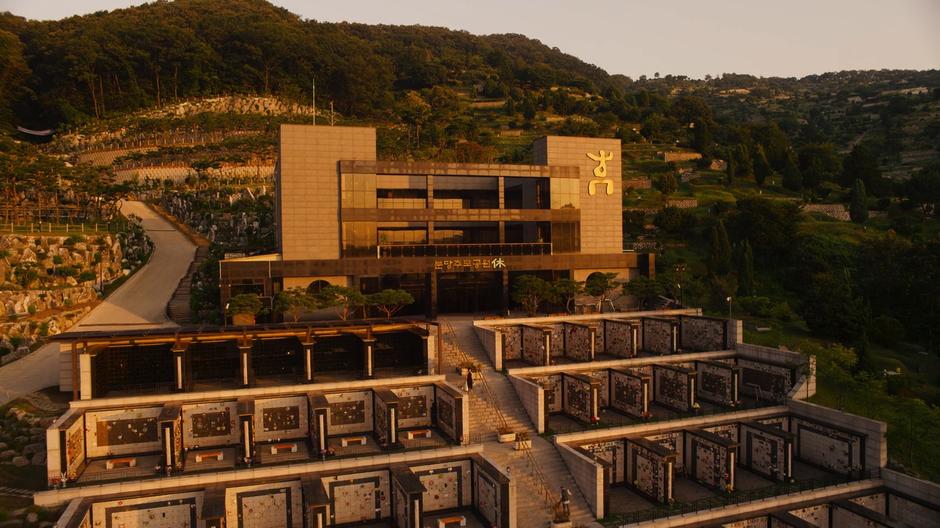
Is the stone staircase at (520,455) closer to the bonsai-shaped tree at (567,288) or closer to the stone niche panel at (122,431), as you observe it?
the bonsai-shaped tree at (567,288)

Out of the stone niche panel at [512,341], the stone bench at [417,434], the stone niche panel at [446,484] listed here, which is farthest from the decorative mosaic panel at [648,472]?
the stone niche panel at [512,341]

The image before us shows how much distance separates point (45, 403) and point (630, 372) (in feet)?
130

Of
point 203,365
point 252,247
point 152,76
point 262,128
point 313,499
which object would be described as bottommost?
point 313,499

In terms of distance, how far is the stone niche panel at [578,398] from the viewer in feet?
130

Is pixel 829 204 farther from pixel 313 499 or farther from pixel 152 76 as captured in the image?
pixel 152 76

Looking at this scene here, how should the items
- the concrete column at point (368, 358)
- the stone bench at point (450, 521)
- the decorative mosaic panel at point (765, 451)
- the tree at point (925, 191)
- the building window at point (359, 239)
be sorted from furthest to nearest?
the tree at point (925, 191)
the building window at point (359, 239)
the concrete column at point (368, 358)
the decorative mosaic panel at point (765, 451)
the stone bench at point (450, 521)

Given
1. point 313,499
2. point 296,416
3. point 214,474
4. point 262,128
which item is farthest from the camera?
point 262,128

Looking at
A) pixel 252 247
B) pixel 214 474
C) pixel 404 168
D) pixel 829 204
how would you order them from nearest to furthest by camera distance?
pixel 214 474 < pixel 404 168 < pixel 252 247 < pixel 829 204

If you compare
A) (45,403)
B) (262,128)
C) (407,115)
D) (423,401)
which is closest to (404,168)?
(423,401)

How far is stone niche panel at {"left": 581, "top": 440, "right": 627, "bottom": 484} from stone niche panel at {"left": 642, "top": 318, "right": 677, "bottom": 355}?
1730cm

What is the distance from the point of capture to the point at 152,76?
537 ft

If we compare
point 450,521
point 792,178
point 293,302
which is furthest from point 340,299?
point 792,178

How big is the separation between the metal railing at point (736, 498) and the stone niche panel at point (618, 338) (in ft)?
55.3

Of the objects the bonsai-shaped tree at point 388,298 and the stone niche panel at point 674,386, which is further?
the bonsai-shaped tree at point 388,298
